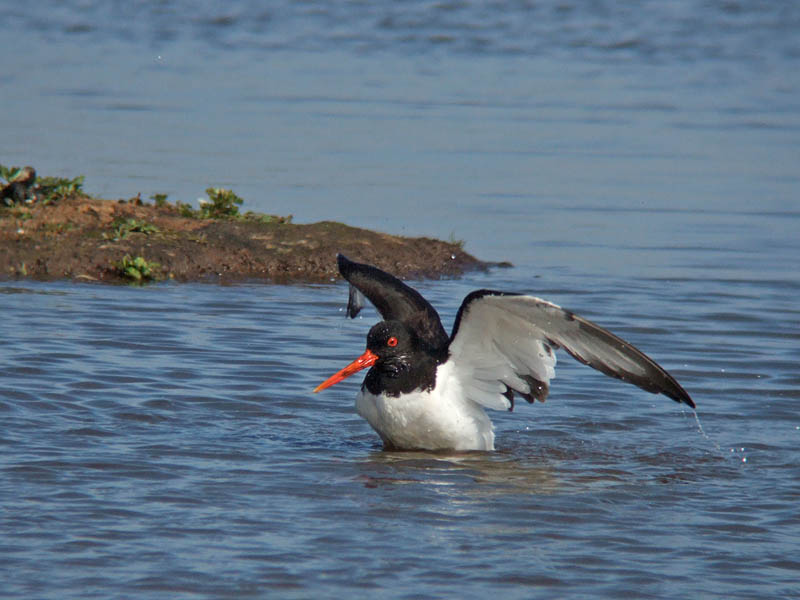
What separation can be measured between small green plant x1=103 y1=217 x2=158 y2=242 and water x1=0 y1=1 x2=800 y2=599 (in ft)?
2.59

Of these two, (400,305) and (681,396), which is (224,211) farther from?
(681,396)

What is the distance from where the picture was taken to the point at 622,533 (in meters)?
6.26

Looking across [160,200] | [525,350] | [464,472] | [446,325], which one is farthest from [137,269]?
[464,472]

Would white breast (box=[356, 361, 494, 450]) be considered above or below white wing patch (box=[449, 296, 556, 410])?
below

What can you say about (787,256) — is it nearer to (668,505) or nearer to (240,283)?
(240,283)

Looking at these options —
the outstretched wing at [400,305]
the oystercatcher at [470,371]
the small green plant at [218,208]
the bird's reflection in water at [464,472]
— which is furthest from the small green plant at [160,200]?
the bird's reflection in water at [464,472]

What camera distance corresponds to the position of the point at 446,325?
10195 mm

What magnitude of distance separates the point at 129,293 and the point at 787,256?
575cm

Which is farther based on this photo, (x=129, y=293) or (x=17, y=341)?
(x=129, y=293)

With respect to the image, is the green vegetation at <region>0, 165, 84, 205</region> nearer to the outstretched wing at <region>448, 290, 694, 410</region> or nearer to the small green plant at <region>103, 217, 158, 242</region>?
the small green plant at <region>103, 217, 158, 242</region>

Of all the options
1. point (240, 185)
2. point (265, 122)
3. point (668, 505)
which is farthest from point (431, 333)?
point (265, 122)

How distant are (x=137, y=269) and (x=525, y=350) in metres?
4.51

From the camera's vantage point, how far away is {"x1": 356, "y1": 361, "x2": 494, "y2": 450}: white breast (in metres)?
7.52

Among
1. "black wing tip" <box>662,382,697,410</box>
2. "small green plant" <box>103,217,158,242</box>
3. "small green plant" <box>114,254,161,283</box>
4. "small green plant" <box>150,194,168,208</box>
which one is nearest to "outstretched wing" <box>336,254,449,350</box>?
"black wing tip" <box>662,382,697,410</box>
